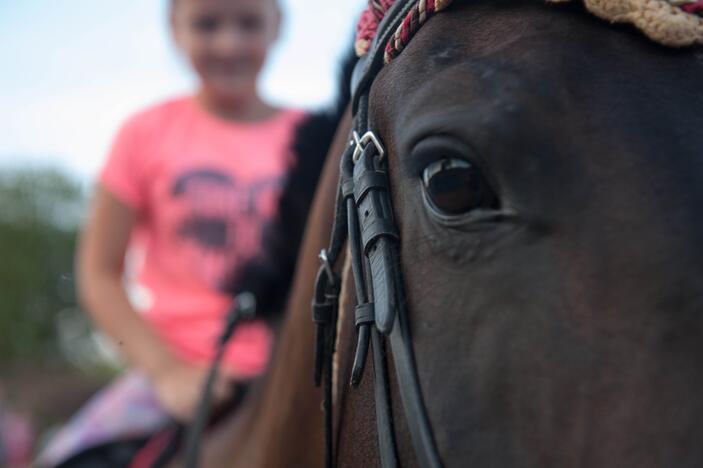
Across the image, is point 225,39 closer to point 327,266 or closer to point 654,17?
point 327,266

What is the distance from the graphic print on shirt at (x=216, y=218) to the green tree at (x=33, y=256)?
86.0ft

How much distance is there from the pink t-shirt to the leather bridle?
125 centimetres

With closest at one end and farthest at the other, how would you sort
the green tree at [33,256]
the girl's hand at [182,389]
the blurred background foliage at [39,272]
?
the girl's hand at [182,389], the blurred background foliage at [39,272], the green tree at [33,256]

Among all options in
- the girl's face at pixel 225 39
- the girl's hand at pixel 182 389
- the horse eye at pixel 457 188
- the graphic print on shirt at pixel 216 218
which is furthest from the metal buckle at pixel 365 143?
the girl's face at pixel 225 39

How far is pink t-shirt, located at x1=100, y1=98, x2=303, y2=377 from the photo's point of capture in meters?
2.94

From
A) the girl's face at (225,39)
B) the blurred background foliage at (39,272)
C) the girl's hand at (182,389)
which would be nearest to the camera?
the girl's hand at (182,389)

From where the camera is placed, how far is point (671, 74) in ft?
3.98

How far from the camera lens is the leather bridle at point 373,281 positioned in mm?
1214

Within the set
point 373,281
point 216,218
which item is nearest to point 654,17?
point 373,281

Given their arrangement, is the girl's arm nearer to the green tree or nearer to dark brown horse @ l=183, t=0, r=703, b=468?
dark brown horse @ l=183, t=0, r=703, b=468

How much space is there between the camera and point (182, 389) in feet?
8.45

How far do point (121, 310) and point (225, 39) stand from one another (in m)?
1.27

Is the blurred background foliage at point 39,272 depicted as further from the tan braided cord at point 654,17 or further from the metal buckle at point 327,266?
the tan braided cord at point 654,17

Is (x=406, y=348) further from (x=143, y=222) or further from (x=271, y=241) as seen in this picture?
(x=143, y=222)
